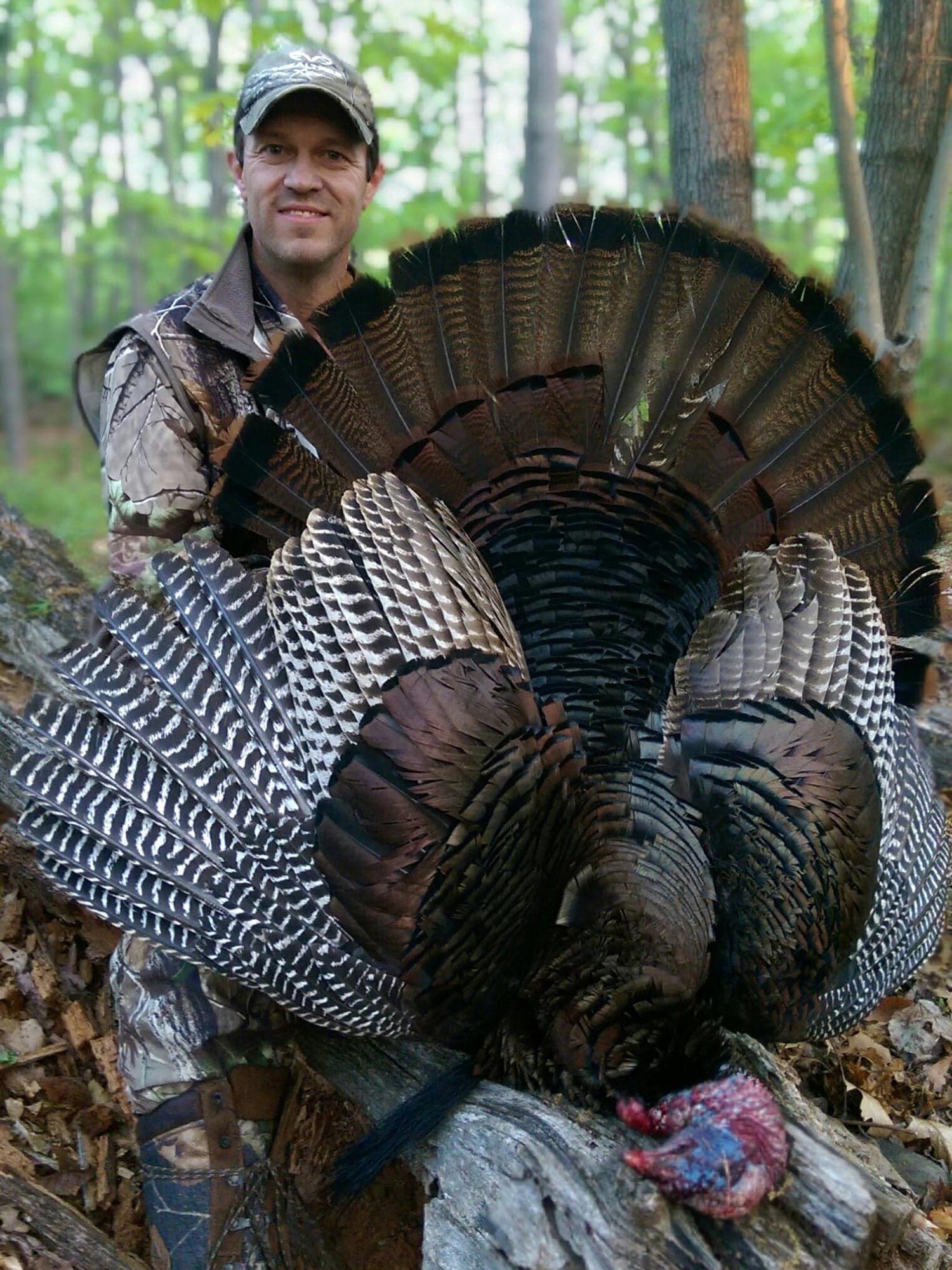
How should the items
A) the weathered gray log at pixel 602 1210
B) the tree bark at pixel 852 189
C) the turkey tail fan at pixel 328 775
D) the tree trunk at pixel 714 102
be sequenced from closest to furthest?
the weathered gray log at pixel 602 1210, the turkey tail fan at pixel 328 775, the tree bark at pixel 852 189, the tree trunk at pixel 714 102

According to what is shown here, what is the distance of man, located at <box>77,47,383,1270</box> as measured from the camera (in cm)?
303

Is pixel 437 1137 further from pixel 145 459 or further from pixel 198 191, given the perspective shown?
pixel 198 191

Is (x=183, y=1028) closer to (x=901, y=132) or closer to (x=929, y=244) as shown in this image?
(x=929, y=244)

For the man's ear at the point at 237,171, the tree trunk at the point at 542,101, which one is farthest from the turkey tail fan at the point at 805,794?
the tree trunk at the point at 542,101

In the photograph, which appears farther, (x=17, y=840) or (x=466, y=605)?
(x=17, y=840)

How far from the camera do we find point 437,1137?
8.37 feet

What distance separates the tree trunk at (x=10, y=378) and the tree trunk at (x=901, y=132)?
64.7ft

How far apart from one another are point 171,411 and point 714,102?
8.92 ft

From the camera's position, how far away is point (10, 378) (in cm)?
2217

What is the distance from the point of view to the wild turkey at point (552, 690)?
2660 mm

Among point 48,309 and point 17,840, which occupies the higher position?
point 48,309

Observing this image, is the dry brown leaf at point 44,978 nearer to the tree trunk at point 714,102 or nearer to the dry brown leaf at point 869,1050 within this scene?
the dry brown leaf at point 869,1050

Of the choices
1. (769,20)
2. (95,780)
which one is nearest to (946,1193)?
(95,780)

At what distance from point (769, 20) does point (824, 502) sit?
18.8m
